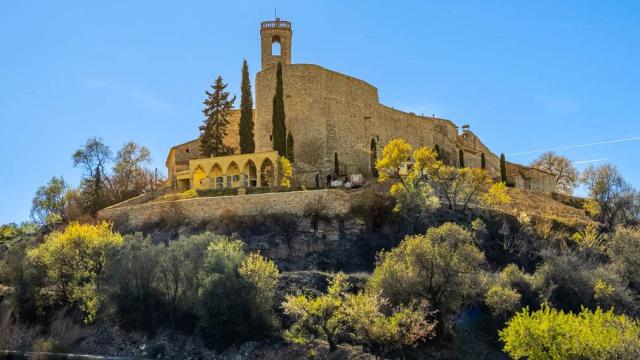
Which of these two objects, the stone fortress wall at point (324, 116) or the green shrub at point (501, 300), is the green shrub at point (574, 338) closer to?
the green shrub at point (501, 300)

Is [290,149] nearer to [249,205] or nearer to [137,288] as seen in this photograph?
[249,205]

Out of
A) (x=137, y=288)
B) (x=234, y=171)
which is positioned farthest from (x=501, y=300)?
(x=234, y=171)

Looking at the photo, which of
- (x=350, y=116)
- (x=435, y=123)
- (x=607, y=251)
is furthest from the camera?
(x=435, y=123)

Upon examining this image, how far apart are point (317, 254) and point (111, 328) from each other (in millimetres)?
11233

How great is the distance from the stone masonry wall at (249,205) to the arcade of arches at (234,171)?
4.76m

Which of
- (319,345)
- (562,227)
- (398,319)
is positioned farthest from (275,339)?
(562,227)

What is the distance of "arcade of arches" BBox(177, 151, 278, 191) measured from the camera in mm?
49125

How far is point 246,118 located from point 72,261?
58.5ft

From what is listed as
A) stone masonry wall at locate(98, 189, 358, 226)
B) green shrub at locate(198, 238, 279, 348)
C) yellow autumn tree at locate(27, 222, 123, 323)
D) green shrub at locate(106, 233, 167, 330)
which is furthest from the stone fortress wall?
green shrub at locate(198, 238, 279, 348)

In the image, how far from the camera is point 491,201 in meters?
47.8

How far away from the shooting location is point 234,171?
50.6 m

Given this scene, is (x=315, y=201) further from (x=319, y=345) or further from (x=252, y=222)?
(x=319, y=345)

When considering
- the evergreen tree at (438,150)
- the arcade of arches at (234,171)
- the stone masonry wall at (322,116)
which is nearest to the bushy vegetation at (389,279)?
the arcade of arches at (234,171)

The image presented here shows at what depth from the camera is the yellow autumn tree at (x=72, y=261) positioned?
122ft
